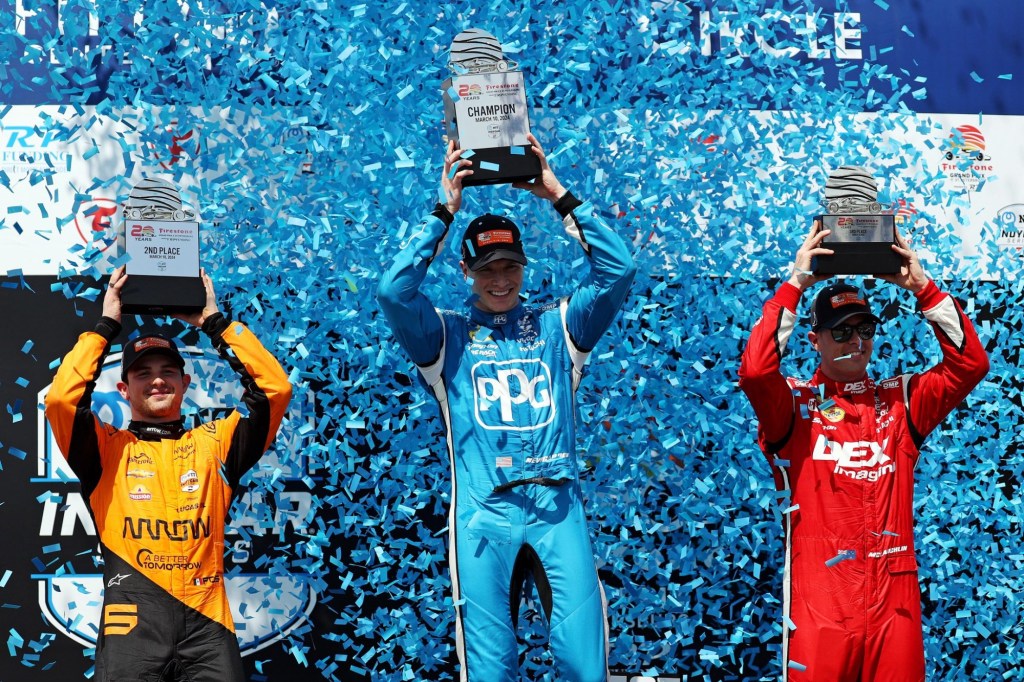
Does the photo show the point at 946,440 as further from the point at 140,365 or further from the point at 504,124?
the point at 140,365

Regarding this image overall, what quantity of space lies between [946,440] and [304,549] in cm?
232

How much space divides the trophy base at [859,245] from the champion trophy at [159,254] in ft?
6.00

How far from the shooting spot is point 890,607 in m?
3.22

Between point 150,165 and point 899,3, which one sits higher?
point 899,3

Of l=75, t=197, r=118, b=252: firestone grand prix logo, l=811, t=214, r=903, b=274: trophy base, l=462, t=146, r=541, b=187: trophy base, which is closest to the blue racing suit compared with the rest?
l=462, t=146, r=541, b=187: trophy base

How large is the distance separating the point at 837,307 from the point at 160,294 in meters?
2.00

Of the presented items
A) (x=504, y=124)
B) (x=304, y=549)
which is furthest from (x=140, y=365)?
(x=504, y=124)

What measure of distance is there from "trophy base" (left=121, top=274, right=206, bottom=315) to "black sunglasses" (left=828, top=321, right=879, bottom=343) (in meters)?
1.88

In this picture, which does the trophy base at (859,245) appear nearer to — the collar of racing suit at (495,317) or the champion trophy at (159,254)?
the collar of racing suit at (495,317)

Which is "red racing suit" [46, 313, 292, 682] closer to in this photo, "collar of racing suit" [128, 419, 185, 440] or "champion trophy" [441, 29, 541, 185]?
"collar of racing suit" [128, 419, 185, 440]

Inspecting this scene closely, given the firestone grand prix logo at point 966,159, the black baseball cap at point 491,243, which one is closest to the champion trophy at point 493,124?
the black baseball cap at point 491,243

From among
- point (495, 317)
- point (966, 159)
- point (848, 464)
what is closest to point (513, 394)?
point (495, 317)

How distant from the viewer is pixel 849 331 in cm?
342

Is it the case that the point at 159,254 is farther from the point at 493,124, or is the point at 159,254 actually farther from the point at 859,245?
the point at 859,245
